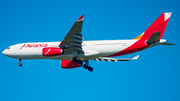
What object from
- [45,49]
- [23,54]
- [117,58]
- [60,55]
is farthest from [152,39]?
[23,54]

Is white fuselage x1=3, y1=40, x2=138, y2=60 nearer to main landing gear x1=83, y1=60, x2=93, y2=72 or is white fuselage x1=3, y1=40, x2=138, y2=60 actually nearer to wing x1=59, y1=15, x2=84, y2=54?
wing x1=59, y1=15, x2=84, y2=54

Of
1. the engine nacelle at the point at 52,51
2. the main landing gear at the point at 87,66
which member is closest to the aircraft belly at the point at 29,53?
the engine nacelle at the point at 52,51

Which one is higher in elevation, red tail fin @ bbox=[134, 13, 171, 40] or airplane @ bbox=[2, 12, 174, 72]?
red tail fin @ bbox=[134, 13, 171, 40]

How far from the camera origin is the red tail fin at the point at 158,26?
95.1 feet

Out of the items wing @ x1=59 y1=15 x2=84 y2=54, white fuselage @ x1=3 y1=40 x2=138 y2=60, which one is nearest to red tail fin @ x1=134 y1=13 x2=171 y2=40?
white fuselage @ x1=3 y1=40 x2=138 y2=60

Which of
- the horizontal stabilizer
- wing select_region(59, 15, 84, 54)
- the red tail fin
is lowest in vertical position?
the horizontal stabilizer

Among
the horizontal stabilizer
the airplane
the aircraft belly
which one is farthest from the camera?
the aircraft belly

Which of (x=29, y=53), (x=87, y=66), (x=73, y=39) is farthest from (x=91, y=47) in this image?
(x=29, y=53)

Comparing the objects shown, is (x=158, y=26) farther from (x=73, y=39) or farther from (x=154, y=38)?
(x=73, y=39)

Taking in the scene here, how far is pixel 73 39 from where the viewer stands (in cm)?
2681

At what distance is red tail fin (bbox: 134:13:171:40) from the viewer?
95.1 ft

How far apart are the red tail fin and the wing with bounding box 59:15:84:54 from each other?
27.4ft

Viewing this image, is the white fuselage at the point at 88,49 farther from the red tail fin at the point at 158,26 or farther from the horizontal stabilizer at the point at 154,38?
the horizontal stabilizer at the point at 154,38

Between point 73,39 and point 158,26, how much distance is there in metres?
11.3
